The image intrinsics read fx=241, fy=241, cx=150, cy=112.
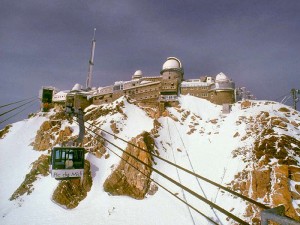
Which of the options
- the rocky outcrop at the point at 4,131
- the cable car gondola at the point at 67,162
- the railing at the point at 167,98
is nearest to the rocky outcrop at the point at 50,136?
the rocky outcrop at the point at 4,131

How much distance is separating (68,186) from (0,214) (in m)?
11.6

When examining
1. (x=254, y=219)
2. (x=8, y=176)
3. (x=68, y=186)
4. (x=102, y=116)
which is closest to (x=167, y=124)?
(x=102, y=116)

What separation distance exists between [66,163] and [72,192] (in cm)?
2103

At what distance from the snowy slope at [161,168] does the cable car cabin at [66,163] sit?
49.2 ft

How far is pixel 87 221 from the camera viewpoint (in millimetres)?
35688

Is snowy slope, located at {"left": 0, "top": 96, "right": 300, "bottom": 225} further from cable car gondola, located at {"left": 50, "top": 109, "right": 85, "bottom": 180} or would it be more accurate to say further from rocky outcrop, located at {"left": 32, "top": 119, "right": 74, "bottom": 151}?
cable car gondola, located at {"left": 50, "top": 109, "right": 85, "bottom": 180}

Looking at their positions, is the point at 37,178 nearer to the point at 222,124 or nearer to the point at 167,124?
the point at 167,124

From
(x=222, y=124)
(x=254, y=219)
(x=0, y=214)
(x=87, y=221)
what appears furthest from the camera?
(x=222, y=124)

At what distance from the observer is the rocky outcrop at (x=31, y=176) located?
1752 inches

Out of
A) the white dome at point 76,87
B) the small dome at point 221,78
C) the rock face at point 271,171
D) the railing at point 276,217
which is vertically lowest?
the rock face at point 271,171

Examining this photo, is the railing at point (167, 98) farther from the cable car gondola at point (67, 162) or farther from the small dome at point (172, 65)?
the cable car gondola at point (67, 162)

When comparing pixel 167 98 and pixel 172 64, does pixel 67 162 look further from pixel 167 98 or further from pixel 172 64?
pixel 172 64

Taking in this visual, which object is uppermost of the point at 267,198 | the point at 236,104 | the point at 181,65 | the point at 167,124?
the point at 181,65

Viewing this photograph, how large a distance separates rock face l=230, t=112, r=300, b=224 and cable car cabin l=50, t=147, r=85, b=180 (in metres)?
24.1
